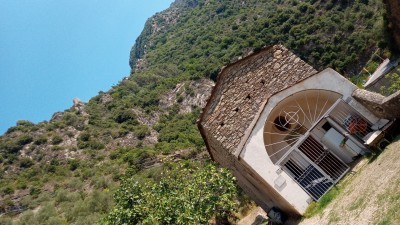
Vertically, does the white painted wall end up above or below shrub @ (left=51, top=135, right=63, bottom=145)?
below

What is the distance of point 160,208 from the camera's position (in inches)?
469

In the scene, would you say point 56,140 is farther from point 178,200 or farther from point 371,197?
point 371,197

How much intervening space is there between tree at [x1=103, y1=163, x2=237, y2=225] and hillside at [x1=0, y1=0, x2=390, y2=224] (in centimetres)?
1761

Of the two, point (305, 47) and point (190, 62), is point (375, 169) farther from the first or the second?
point (190, 62)

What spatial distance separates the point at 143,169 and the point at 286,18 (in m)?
37.2

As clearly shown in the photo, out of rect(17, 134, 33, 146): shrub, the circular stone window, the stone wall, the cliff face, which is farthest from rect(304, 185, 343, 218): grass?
rect(17, 134, 33, 146): shrub

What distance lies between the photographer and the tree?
37.9 feet

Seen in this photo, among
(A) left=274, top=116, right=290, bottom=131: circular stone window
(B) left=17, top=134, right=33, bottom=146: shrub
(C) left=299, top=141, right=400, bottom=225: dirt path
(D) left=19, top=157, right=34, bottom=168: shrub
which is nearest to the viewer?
(C) left=299, top=141, right=400, bottom=225: dirt path

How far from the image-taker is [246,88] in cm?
1406

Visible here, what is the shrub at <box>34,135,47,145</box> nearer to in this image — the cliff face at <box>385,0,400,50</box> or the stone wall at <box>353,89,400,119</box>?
the cliff face at <box>385,0,400,50</box>

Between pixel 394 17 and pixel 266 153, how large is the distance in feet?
86.2

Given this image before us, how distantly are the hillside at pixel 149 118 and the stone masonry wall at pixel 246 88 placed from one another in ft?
60.5

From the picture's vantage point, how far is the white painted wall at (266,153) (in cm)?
1202

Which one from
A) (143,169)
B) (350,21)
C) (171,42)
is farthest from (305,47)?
(171,42)
